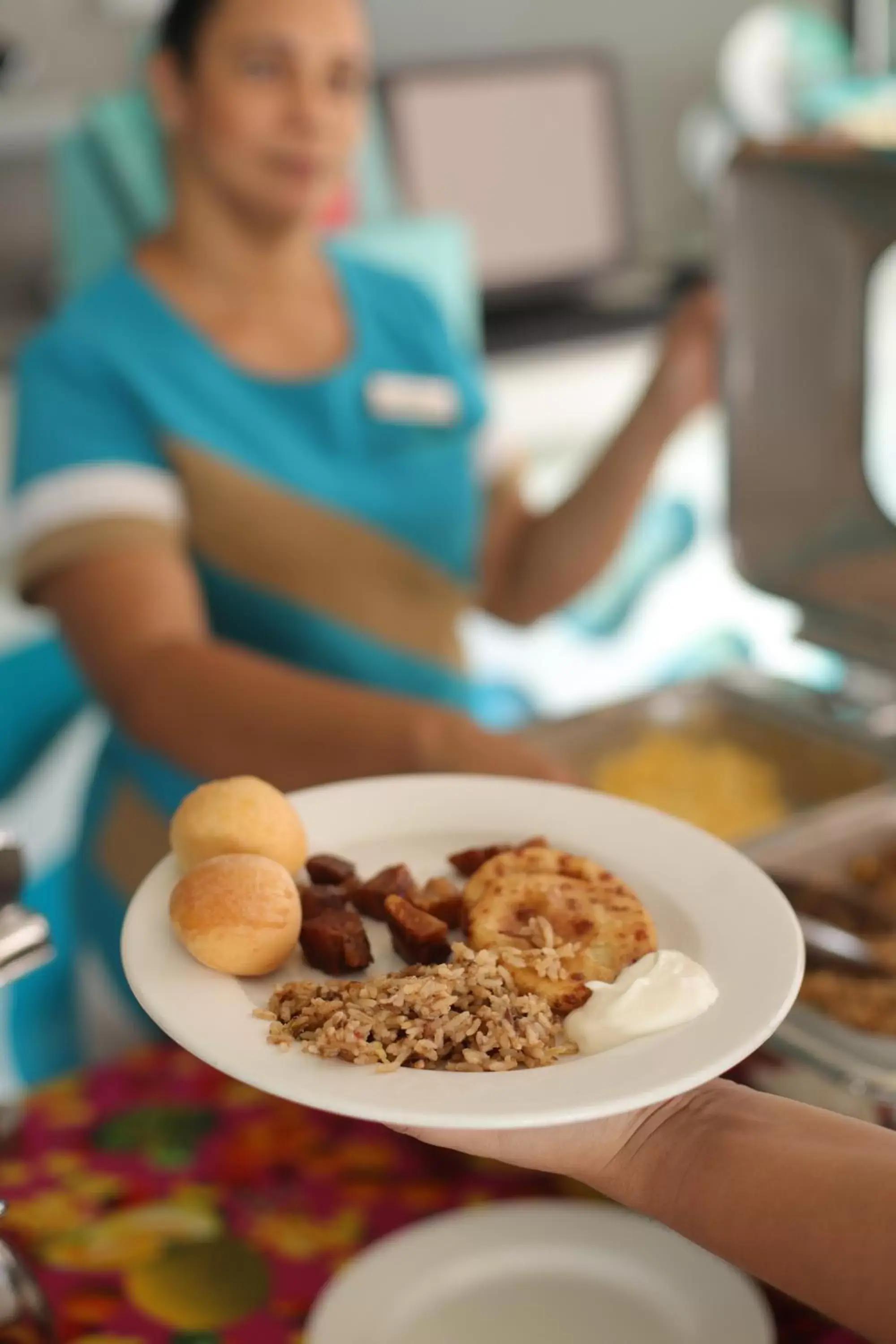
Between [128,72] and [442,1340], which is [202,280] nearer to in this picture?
[442,1340]

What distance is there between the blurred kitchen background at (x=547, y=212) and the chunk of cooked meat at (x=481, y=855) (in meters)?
1.55

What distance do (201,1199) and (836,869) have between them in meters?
0.62

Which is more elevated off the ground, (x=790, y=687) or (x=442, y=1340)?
(x=442, y=1340)

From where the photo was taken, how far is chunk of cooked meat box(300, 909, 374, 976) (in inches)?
27.5

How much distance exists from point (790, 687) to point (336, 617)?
519mm

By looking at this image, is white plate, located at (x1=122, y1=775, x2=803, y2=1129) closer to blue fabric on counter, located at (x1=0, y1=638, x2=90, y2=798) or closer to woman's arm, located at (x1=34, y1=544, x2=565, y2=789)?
woman's arm, located at (x1=34, y1=544, x2=565, y2=789)

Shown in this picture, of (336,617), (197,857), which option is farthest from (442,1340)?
(336,617)

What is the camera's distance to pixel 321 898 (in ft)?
2.40

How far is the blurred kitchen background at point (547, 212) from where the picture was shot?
10.3 ft

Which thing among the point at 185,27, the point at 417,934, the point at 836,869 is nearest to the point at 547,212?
the point at 185,27

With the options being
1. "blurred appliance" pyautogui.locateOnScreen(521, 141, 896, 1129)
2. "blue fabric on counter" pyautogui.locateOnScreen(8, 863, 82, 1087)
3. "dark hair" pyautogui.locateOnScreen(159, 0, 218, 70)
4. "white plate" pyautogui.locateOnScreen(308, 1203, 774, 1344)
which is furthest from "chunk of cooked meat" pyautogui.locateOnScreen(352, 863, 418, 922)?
"blue fabric on counter" pyautogui.locateOnScreen(8, 863, 82, 1087)

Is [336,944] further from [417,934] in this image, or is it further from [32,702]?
[32,702]

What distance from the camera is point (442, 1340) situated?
79 centimetres

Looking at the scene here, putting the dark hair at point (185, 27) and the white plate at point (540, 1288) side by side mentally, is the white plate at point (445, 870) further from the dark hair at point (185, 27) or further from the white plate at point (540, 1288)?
the dark hair at point (185, 27)
